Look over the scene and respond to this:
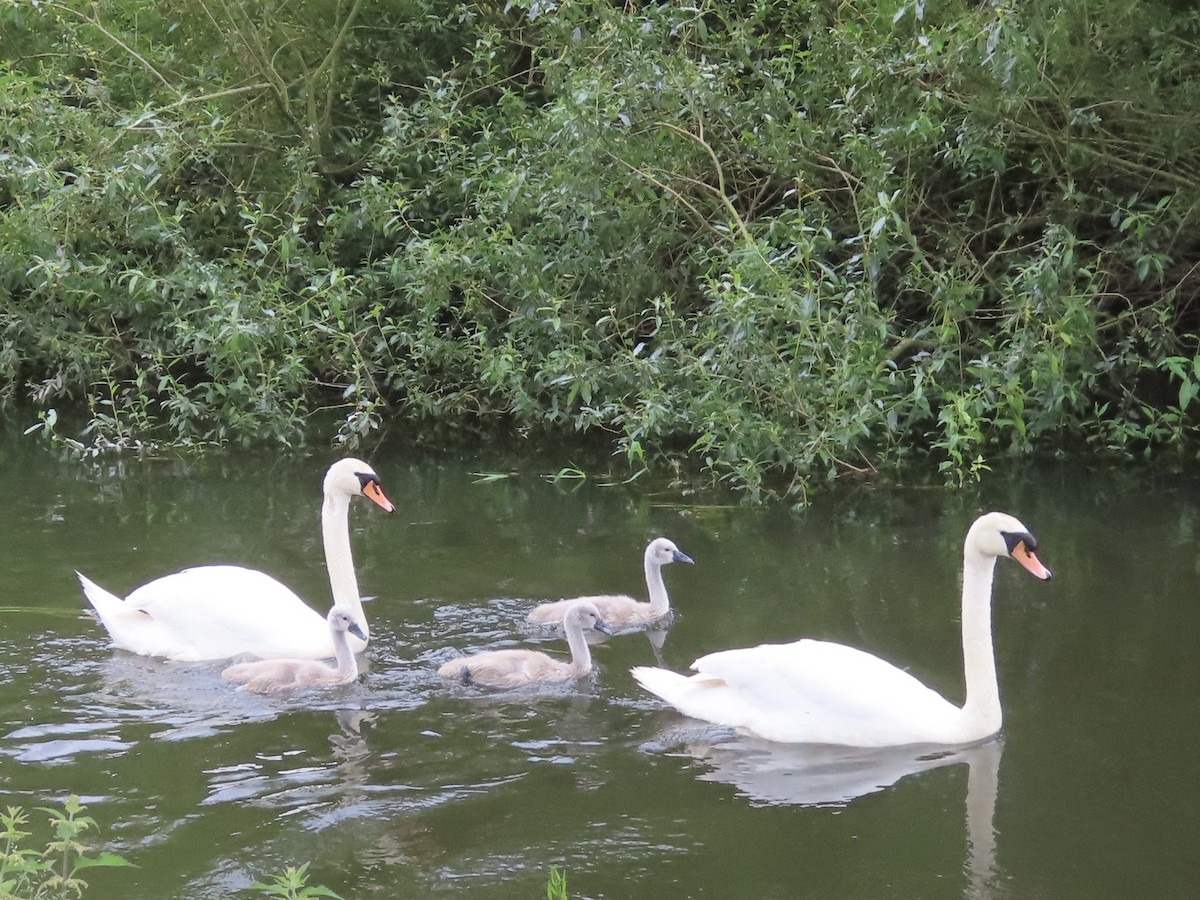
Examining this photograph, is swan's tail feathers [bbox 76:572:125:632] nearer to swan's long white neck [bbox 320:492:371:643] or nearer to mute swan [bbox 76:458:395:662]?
mute swan [bbox 76:458:395:662]

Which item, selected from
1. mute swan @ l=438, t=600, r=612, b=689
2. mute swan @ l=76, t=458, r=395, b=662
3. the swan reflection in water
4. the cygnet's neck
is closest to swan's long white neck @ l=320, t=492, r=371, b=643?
mute swan @ l=76, t=458, r=395, b=662

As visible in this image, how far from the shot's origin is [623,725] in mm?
6664

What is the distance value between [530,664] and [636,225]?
578 centimetres

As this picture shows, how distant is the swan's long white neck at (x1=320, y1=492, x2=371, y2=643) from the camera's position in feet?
25.8

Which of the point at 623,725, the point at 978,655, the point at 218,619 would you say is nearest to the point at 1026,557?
the point at 978,655

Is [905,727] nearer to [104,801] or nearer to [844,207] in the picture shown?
[104,801]

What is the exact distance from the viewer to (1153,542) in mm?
9344

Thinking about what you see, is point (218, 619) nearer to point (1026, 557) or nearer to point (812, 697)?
point (812, 697)

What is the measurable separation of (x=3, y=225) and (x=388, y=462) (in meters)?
4.07

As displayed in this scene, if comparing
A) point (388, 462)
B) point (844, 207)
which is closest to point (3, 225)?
point (388, 462)

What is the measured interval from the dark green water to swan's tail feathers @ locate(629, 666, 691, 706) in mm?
94

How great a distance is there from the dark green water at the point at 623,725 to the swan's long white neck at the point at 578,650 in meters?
0.10

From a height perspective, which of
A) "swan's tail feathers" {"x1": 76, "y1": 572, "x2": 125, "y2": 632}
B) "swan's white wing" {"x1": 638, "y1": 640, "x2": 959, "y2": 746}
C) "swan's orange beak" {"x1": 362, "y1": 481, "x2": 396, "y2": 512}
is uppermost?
"swan's orange beak" {"x1": 362, "y1": 481, "x2": 396, "y2": 512}

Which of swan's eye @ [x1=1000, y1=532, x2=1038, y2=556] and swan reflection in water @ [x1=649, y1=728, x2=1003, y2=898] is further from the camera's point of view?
swan's eye @ [x1=1000, y1=532, x2=1038, y2=556]
